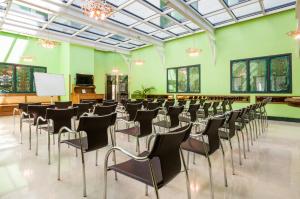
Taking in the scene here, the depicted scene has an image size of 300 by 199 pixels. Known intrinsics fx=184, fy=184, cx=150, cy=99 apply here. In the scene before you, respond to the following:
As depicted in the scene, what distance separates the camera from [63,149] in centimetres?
345

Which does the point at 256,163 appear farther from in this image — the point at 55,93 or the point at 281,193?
the point at 55,93

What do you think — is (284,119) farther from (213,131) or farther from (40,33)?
(40,33)

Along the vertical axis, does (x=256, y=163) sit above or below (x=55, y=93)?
below

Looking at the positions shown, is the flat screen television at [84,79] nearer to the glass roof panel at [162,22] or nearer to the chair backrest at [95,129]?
the glass roof panel at [162,22]

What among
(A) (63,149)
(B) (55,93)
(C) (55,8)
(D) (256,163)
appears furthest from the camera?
(B) (55,93)

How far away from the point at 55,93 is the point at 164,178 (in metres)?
7.50

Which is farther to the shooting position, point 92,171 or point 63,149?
point 63,149

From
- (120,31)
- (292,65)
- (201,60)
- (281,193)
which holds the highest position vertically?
(120,31)

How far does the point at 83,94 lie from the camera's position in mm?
10625

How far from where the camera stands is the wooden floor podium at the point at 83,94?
34.2 feet

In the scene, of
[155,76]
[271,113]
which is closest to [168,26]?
[155,76]

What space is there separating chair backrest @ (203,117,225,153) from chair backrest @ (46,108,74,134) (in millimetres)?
2171

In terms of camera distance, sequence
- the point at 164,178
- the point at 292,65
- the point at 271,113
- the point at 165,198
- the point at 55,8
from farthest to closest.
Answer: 1. the point at 271,113
2. the point at 292,65
3. the point at 55,8
4. the point at 165,198
5. the point at 164,178

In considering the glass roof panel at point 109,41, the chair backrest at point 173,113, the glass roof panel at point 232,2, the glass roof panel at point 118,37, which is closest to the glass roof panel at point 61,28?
the glass roof panel at point 109,41
